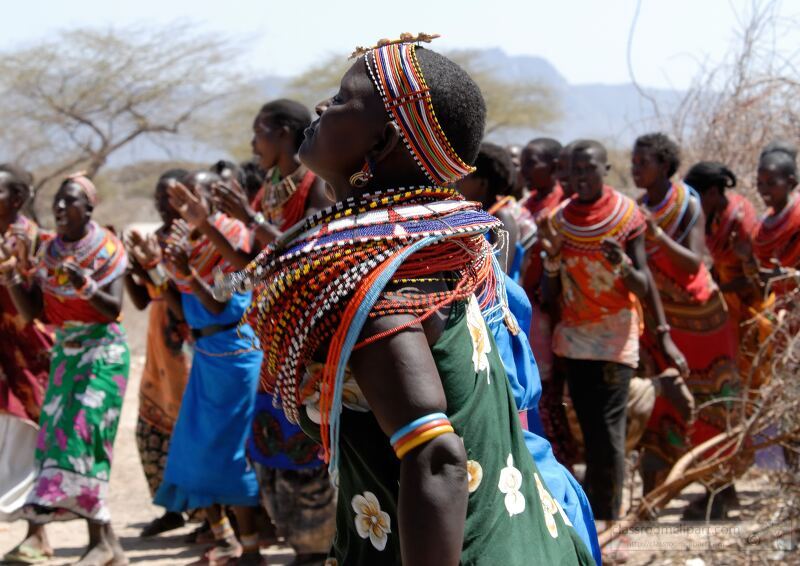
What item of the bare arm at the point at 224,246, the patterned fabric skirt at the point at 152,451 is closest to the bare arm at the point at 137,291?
the patterned fabric skirt at the point at 152,451

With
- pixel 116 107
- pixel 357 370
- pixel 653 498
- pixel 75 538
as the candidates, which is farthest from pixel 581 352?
pixel 116 107

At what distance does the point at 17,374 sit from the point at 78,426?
114cm

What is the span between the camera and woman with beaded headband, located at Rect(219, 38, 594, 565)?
72.4 inches

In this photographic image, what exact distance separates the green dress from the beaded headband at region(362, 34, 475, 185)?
0.29m

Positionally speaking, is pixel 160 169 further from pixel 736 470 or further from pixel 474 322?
pixel 474 322

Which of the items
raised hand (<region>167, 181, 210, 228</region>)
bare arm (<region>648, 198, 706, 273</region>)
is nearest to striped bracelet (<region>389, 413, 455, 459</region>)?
raised hand (<region>167, 181, 210, 228</region>)

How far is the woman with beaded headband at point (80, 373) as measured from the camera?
5797mm

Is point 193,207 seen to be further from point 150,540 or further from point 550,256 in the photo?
point 150,540

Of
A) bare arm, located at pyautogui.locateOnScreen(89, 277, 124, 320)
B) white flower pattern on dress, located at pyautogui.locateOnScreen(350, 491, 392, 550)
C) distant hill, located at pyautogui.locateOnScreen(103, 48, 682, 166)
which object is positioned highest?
white flower pattern on dress, located at pyautogui.locateOnScreen(350, 491, 392, 550)

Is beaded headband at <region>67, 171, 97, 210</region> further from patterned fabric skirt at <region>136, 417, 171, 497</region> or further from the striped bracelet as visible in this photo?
the striped bracelet

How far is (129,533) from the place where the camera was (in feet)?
23.3

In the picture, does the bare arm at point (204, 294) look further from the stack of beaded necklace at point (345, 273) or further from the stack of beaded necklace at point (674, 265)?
the stack of beaded necklace at point (345, 273)

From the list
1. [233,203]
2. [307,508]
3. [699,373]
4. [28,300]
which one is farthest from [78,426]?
[699,373]

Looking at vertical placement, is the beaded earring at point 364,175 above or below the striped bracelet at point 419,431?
above
